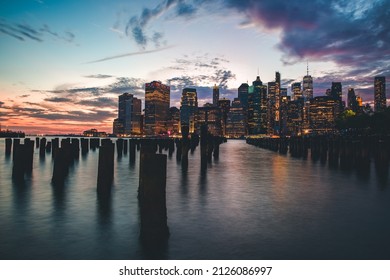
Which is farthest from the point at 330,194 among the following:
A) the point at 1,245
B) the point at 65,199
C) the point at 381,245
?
the point at 1,245

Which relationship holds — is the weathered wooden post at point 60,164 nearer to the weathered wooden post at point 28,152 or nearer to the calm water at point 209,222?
the calm water at point 209,222

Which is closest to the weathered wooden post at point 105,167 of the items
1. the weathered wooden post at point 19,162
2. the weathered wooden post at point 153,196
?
the weathered wooden post at point 153,196

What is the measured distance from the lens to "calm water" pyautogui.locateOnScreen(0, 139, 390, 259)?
7.29 m

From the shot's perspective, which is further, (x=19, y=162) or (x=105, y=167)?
(x=19, y=162)

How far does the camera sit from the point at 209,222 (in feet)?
32.5

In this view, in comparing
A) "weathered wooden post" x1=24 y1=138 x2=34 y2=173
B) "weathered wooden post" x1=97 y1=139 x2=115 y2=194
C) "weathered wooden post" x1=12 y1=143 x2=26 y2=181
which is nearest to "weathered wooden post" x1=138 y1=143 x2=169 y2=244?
"weathered wooden post" x1=97 y1=139 x2=115 y2=194

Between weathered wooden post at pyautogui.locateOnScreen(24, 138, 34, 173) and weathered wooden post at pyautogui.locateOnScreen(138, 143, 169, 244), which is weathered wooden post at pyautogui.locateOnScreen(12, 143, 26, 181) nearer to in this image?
weathered wooden post at pyautogui.locateOnScreen(24, 138, 34, 173)

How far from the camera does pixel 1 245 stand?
776cm

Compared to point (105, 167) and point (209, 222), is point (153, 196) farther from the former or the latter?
point (105, 167)

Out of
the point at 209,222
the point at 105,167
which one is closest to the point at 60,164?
the point at 105,167

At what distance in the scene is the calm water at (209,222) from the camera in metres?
7.29

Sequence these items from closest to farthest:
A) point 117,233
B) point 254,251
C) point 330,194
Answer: point 254,251 → point 117,233 → point 330,194
